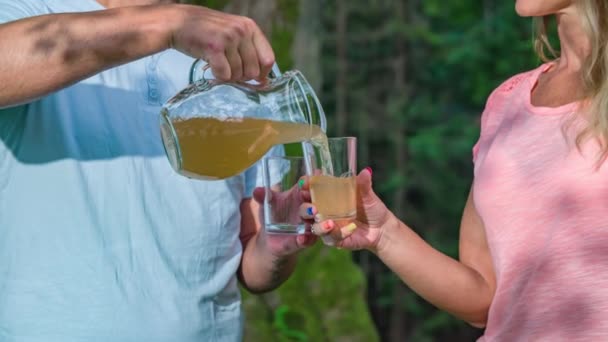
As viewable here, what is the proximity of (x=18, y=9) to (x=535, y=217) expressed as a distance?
1.16 meters

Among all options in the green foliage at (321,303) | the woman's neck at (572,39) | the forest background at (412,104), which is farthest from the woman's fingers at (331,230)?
Answer: the forest background at (412,104)

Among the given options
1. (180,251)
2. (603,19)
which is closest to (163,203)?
(180,251)

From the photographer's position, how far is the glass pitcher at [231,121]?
197 cm

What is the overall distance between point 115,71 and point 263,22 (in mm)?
2464

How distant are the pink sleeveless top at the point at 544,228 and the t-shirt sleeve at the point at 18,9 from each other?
1.06 meters

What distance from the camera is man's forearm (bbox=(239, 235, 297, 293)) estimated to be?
2332mm

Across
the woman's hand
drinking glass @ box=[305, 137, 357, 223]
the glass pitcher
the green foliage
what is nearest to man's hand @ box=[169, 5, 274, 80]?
the glass pitcher

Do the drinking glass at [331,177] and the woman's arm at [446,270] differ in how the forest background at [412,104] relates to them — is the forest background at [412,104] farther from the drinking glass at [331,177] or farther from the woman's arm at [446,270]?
the drinking glass at [331,177]

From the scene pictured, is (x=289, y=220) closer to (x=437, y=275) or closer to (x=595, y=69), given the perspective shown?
(x=437, y=275)

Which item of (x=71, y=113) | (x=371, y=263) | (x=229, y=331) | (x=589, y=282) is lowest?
(x=371, y=263)

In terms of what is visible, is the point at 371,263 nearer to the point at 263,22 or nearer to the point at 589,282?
the point at 263,22

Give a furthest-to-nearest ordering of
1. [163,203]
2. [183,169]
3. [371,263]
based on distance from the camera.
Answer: [371,263] < [163,203] < [183,169]

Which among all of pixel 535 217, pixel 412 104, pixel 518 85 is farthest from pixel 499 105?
pixel 412 104

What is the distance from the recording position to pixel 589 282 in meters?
2.07
